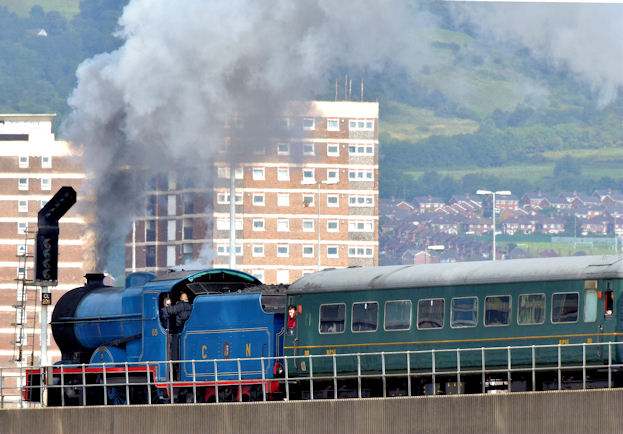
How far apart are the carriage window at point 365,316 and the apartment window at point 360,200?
13024 centimetres

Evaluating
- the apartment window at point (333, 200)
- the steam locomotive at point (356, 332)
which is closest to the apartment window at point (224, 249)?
the apartment window at point (333, 200)

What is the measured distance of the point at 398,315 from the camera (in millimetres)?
31344

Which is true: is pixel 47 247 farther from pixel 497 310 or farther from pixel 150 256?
pixel 150 256

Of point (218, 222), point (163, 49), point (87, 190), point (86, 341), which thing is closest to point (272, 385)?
point (86, 341)

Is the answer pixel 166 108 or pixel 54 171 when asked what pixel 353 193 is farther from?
pixel 166 108

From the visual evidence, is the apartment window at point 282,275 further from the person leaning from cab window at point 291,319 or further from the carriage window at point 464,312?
the carriage window at point 464,312

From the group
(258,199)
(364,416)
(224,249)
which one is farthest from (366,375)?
(224,249)

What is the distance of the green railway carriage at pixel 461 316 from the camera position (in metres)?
28.4

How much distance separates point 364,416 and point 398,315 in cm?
452

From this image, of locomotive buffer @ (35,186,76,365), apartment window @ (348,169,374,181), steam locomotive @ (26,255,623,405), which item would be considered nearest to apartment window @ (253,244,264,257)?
apartment window @ (348,169,374,181)

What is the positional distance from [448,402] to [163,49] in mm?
49377

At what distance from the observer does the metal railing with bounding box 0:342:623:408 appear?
93.6 feet

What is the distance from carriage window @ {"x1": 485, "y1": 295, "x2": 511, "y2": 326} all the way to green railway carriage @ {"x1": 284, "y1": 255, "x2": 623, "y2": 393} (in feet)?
0.08

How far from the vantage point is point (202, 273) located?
35.8 m
